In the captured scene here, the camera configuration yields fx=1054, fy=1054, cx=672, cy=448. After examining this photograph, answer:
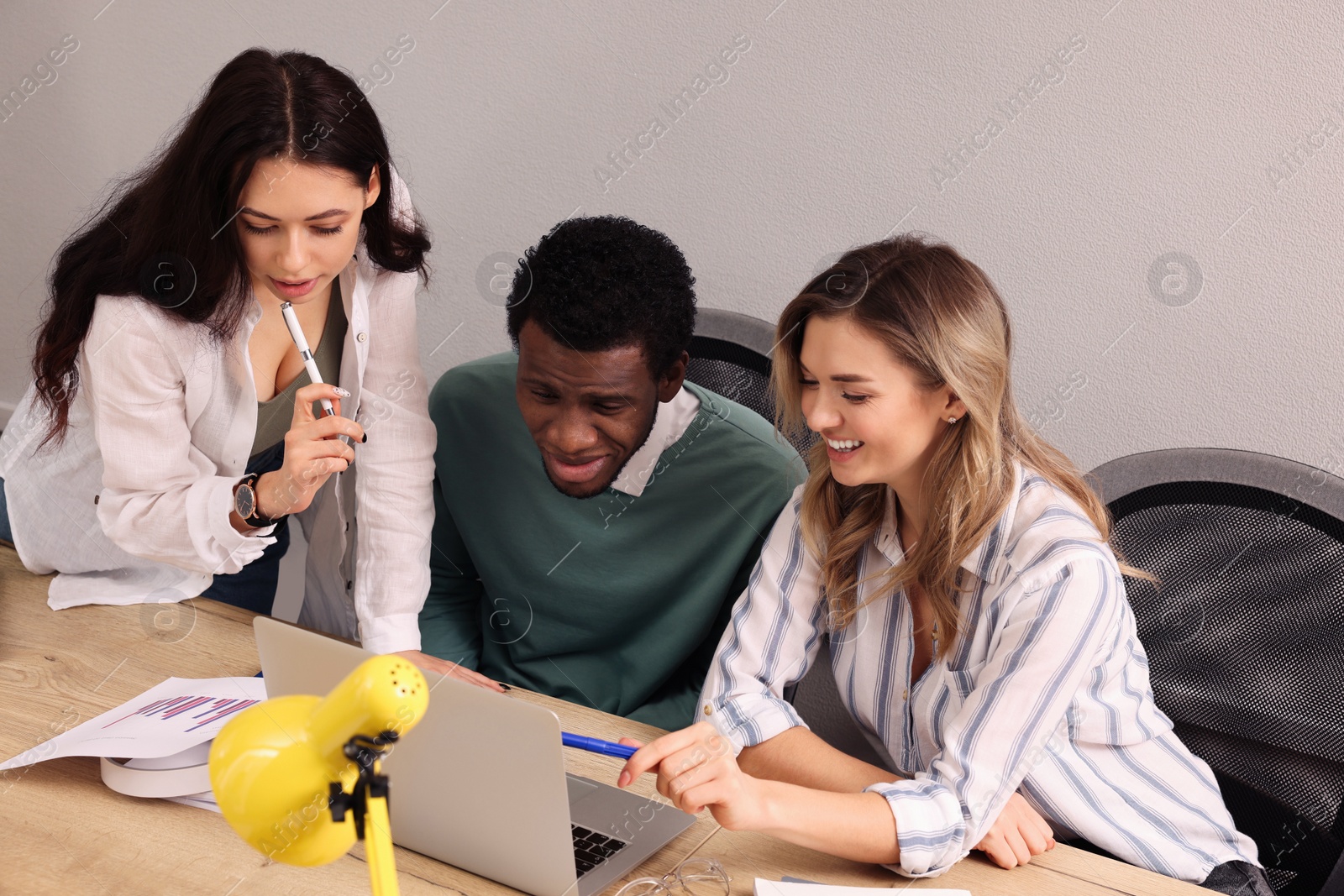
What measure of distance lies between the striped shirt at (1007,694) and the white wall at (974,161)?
27.5 inches

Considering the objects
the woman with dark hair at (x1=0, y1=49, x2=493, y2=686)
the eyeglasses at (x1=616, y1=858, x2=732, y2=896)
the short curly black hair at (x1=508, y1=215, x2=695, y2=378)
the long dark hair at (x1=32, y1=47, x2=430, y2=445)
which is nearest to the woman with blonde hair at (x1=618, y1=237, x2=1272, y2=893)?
the eyeglasses at (x1=616, y1=858, x2=732, y2=896)

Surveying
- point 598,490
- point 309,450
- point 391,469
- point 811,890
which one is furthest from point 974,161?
point 811,890

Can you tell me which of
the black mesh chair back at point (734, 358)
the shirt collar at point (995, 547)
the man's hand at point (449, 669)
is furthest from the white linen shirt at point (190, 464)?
the shirt collar at point (995, 547)

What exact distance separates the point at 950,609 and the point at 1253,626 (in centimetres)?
36

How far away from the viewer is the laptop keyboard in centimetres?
97

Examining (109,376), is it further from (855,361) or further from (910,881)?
(910,881)

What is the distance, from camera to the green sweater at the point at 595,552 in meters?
1.58

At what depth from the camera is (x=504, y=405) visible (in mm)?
1671

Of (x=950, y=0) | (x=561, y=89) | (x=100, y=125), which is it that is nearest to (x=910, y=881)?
(x=950, y=0)

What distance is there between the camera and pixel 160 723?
1129mm

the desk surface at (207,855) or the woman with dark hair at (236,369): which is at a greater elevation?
the woman with dark hair at (236,369)

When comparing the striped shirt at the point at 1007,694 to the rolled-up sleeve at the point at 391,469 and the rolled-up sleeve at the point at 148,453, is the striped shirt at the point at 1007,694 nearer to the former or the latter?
the rolled-up sleeve at the point at 391,469

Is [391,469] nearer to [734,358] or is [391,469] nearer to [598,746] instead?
[734,358]

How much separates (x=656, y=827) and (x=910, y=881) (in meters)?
0.24
